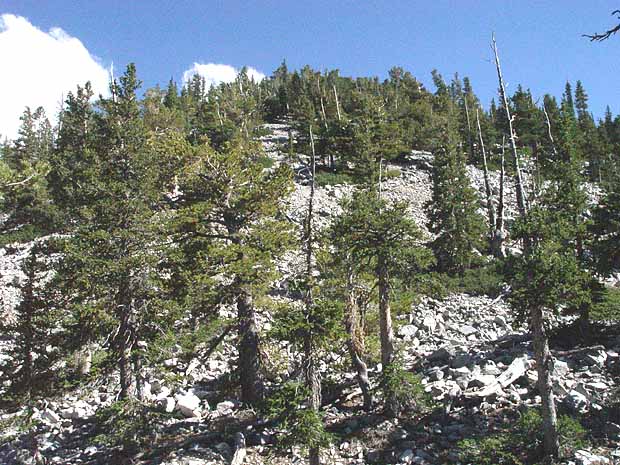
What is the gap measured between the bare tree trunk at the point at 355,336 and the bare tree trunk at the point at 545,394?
186 inches

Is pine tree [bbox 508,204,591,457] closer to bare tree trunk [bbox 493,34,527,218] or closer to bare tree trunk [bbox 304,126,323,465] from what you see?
bare tree trunk [bbox 493,34,527,218]

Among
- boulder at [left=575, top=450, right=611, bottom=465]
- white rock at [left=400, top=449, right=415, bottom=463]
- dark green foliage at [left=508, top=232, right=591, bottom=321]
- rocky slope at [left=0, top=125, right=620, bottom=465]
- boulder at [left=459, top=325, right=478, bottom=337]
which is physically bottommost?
white rock at [left=400, top=449, right=415, bottom=463]

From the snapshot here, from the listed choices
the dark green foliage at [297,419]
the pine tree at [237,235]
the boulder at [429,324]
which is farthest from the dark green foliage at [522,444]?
the boulder at [429,324]

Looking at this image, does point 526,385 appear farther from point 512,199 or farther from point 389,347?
point 512,199

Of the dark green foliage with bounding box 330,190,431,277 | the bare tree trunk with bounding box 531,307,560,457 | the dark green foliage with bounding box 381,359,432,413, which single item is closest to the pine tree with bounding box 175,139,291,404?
the dark green foliage with bounding box 330,190,431,277

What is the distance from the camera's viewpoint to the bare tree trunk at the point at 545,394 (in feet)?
31.2

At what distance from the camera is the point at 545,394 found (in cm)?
962

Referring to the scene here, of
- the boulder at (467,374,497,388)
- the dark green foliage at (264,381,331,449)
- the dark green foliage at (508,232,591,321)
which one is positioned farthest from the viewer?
the boulder at (467,374,497,388)

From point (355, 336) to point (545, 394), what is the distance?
5.38m

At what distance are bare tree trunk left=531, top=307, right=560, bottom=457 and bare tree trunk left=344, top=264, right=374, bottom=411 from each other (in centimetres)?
472

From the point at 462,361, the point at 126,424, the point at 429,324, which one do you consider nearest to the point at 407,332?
the point at 429,324

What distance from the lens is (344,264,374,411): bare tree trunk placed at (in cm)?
1319

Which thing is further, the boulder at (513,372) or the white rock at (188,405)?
the white rock at (188,405)

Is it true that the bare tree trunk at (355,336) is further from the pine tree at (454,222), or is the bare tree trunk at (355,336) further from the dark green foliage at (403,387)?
the pine tree at (454,222)
